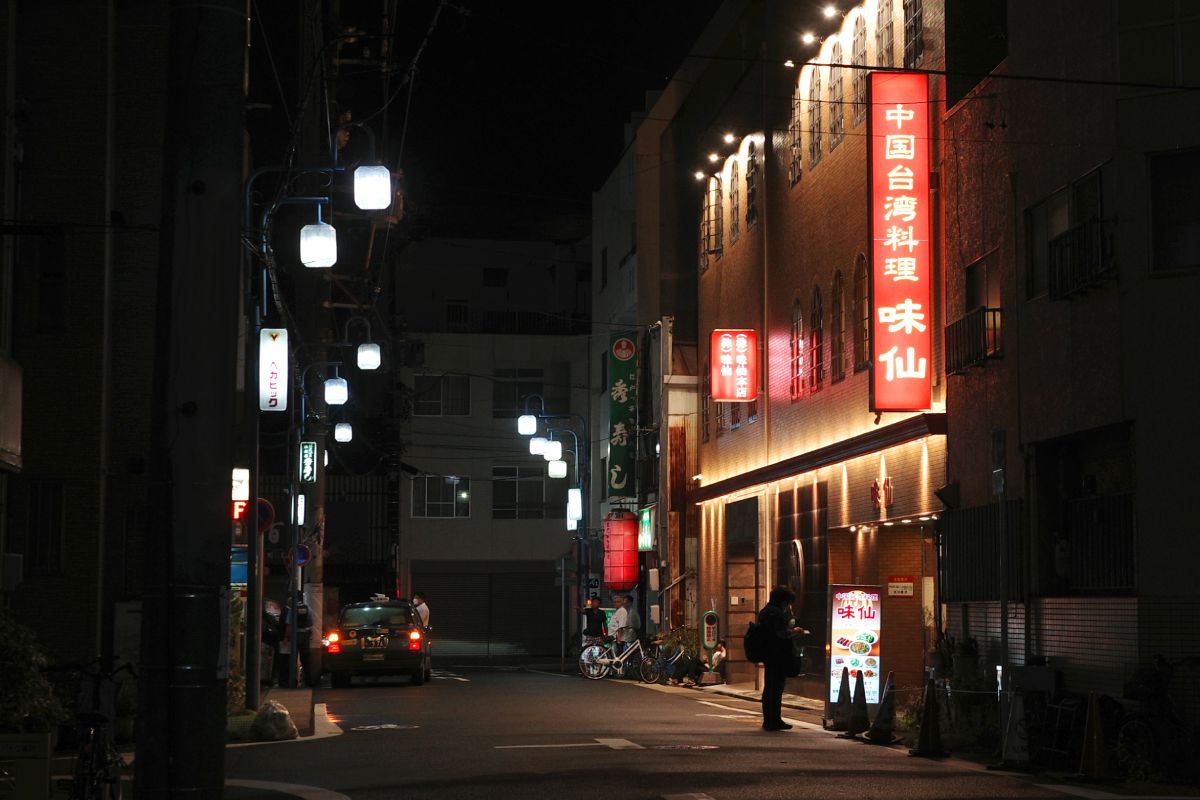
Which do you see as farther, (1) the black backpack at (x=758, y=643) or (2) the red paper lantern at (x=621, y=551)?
(2) the red paper lantern at (x=621, y=551)

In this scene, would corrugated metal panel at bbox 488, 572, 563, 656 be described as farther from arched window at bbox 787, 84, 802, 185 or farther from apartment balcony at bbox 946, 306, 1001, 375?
apartment balcony at bbox 946, 306, 1001, 375

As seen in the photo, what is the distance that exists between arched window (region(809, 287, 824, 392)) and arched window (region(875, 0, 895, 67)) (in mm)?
4682

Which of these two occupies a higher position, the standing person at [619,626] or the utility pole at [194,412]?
the utility pole at [194,412]

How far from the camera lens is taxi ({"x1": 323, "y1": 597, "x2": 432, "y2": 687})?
3278cm

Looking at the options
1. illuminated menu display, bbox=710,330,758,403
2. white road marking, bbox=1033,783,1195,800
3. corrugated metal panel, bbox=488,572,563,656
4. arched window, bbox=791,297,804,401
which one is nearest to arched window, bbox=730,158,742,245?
illuminated menu display, bbox=710,330,758,403

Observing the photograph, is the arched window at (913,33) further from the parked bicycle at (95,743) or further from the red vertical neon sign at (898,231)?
the parked bicycle at (95,743)

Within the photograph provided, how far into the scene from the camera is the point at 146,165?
26844 millimetres

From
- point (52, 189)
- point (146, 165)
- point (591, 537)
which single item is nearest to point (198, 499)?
point (52, 189)

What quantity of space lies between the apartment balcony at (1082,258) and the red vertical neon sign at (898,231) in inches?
113

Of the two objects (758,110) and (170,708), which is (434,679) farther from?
(170,708)

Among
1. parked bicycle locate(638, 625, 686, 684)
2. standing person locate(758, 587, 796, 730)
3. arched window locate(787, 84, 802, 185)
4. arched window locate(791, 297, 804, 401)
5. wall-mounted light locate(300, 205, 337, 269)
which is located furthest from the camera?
parked bicycle locate(638, 625, 686, 684)

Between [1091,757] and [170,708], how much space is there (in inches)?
406

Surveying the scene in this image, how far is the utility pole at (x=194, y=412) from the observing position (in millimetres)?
6555

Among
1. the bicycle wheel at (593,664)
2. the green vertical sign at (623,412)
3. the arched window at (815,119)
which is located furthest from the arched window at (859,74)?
the green vertical sign at (623,412)
